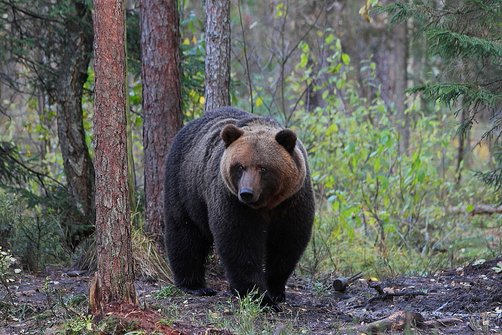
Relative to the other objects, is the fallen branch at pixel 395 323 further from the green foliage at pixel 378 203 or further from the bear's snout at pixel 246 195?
the green foliage at pixel 378 203

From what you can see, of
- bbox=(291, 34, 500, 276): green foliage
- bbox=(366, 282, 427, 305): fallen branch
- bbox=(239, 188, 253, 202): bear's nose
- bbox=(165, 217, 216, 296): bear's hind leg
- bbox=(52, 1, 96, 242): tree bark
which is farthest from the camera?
bbox=(291, 34, 500, 276): green foliage

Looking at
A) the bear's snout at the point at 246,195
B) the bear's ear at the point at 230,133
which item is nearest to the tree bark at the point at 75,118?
the bear's ear at the point at 230,133

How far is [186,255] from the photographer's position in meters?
8.23

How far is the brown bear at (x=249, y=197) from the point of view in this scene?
22.6 feet

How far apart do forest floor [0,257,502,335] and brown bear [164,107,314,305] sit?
0.40 metres

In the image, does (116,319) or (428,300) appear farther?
(428,300)

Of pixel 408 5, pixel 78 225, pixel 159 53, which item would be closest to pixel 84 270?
pixel 78 225

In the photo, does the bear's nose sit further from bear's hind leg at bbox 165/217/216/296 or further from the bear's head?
bear's hind leg at bbox 165/217/216/296

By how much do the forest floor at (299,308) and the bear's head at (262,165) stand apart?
40.3 inches

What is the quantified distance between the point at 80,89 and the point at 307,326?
18.1 feet

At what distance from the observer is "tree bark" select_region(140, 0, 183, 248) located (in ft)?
29.0

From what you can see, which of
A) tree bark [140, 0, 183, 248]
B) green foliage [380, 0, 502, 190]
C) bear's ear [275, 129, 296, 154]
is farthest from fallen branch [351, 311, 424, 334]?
tree bark [140, 0, 183, 248]

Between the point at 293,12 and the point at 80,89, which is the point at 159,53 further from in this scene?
the point at 293,12

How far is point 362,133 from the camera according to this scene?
12352mm
